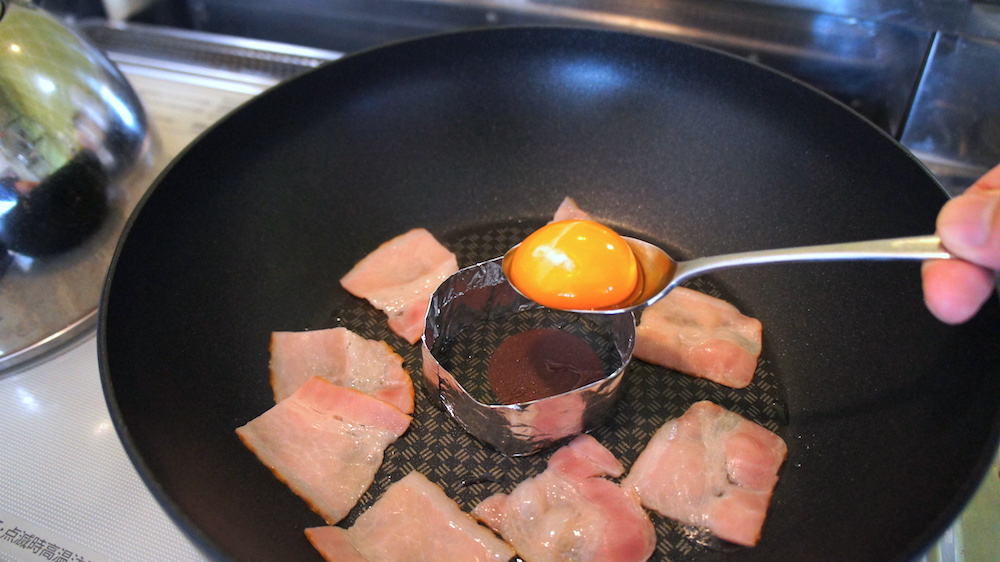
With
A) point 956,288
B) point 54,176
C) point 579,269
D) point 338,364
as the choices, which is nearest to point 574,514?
point 579,269

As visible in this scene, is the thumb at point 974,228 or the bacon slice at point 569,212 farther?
the bacon slice at point 569,212

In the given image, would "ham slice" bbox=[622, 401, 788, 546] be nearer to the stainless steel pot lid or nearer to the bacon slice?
the bacon slice

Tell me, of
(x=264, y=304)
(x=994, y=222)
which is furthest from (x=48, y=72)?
(x=994, y=222)

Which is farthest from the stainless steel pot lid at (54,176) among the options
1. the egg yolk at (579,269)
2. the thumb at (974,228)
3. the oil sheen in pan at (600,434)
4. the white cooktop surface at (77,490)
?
the thumb at (974,228)

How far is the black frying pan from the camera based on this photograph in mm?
935

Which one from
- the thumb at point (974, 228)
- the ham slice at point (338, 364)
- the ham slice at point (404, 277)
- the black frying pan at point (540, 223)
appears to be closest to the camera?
the thumb at point (974, 228)

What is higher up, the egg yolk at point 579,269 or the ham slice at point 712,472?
the egg yolk at point 579,269

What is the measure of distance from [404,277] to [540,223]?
0.32m

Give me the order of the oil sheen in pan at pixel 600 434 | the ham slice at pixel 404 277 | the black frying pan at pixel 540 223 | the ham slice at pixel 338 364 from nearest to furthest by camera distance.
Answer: the black frying pan at pixel 540 223 < the oil sheen in pan at pixel 600 434 < the ham slice at pixel 338 364 < the ham slice at pixel 404 277

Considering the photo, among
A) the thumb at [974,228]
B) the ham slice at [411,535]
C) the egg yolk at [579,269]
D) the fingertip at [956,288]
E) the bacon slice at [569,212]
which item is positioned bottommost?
the ham slice at [411,535]

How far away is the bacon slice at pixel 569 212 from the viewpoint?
1.35 meters

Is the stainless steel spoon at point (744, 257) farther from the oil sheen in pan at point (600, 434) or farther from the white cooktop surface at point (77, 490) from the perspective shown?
the white cooktop surface at point (77, 490)

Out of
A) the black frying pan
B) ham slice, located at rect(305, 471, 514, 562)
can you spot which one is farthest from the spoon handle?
ham slice, located at rect(305, 471, 514, 562)

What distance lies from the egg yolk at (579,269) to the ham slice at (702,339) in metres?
0.18
